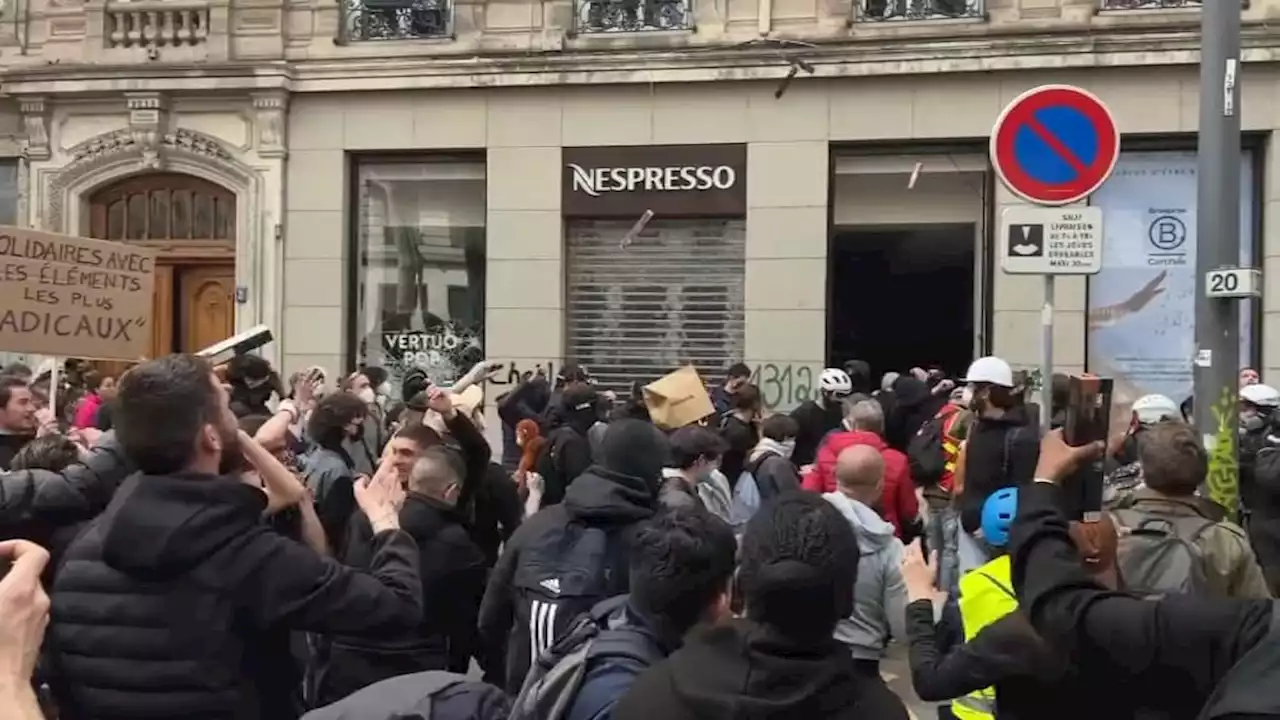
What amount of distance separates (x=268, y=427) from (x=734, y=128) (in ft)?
37.4

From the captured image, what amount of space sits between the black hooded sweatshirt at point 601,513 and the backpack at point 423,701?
6.79ft

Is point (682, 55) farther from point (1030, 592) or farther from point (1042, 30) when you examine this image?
point (1030, 592)

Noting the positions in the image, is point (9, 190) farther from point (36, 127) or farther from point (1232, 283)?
point (1232, 283)

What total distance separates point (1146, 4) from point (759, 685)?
43.0 feet

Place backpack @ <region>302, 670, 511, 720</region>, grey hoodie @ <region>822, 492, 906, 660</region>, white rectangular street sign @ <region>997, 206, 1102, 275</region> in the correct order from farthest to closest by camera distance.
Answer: white rectangular street sign @ <region>997, 206, 1102, 275</region> < grey hoodie @ <region>822, 492, 906, 660</region> < backpack @ <region>302, 670, 511, 720</region>

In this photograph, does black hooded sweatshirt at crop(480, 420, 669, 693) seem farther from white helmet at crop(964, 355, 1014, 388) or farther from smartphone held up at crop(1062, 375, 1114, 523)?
white helmet at crop(964, 355, 1014, 388)

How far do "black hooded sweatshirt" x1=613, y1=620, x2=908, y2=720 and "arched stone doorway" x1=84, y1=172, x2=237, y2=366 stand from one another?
14334 mm

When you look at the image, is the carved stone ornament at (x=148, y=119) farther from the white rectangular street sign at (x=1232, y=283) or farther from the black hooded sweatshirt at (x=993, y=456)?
the white rectangular street sign at (x=1232, y=283)

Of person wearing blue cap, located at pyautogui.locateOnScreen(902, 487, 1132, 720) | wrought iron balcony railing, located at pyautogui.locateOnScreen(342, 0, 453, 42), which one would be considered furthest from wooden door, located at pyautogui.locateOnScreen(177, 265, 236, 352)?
person wearing blue cap, located at pyautogui.locateOnScreen(902, 487, 1132, 720)

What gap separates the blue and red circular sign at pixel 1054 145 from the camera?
6.34 m

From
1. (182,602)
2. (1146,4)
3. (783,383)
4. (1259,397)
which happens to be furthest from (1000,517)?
(1146,4)

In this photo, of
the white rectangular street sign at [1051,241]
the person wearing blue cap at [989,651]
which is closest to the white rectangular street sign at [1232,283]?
the white rectangular street sign at [1051,241]

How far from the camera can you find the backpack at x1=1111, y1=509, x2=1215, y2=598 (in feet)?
12.7

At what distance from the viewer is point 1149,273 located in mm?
13875
